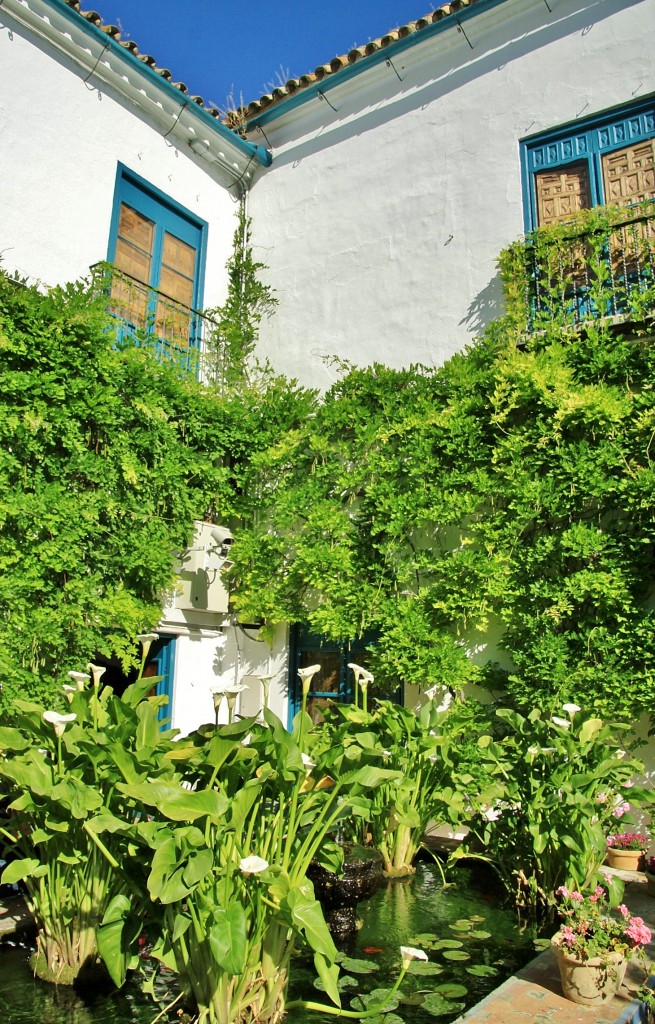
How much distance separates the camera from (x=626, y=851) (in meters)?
5.07

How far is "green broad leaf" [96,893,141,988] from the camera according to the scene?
260cm

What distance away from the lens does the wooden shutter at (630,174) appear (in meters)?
6.41

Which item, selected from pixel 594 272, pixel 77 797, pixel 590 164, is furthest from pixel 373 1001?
pixel 590 164

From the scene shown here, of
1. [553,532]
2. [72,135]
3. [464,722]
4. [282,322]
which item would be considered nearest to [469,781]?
[464,722]

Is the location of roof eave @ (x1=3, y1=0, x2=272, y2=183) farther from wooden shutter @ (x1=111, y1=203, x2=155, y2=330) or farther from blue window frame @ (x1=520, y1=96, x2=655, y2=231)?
blue window frame @ (x1=520, y1=96, x2=655, y2=231)

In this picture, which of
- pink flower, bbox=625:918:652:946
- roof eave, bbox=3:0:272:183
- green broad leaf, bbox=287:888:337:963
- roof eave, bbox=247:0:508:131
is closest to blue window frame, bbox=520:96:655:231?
roof eave, bbox=247:0:508:131

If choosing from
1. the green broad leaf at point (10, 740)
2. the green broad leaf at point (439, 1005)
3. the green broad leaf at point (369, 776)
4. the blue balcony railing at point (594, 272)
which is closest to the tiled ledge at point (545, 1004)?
the green broad leaf at point (439, 1005)

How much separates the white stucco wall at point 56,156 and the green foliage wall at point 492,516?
102 inches

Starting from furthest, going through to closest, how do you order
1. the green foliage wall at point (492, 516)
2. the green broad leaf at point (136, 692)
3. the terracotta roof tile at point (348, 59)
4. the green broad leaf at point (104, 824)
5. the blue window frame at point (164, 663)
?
the terracotta roof tile at point (348, 59) → the blue window frame at point (164, 663) → the green foliage wall at point (492, 516) → the green broad leaf at point (136, 692) → the green broad leaf at point (104, 824)

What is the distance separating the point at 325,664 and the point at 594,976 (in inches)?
173

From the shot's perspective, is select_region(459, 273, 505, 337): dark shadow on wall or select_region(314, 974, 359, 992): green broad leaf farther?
select_region(459, 273, 505, 337): dark shadow on wall

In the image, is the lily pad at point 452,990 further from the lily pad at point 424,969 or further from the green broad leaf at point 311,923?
the green broad leaf at point 311,923

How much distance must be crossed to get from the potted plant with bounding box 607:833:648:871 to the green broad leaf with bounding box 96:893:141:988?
3409mm

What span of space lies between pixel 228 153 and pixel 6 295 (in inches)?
167
